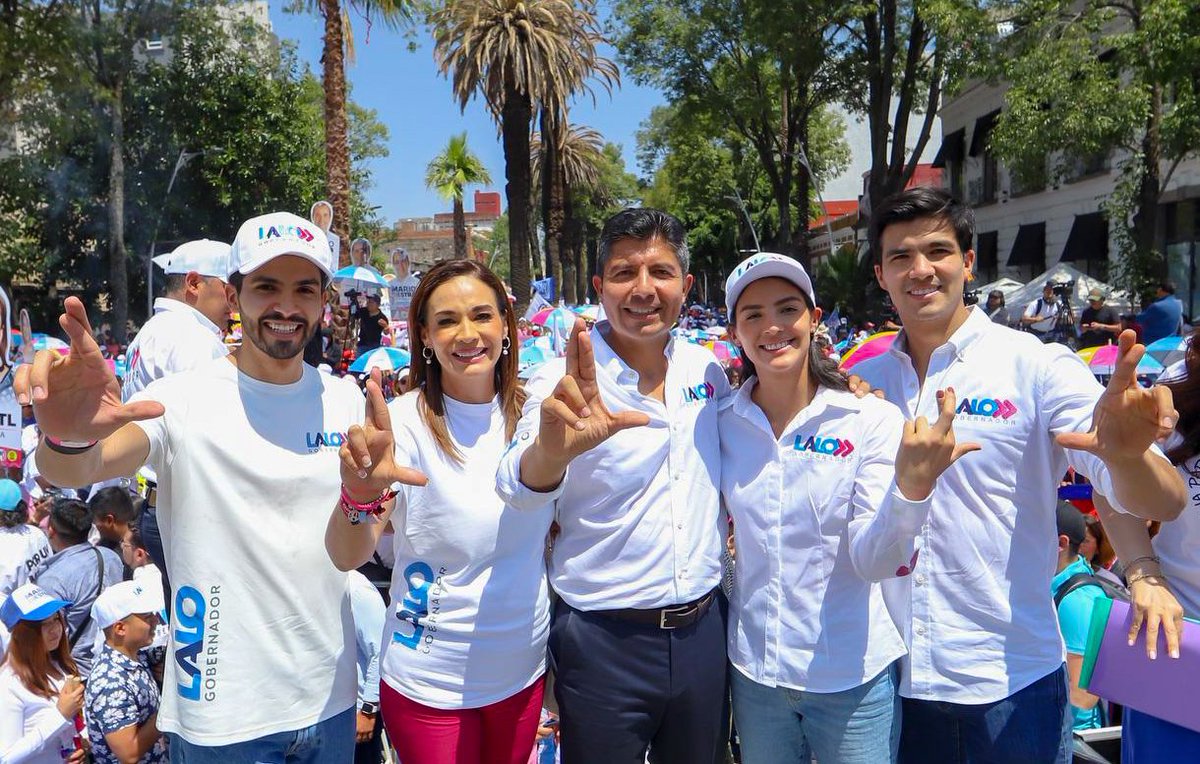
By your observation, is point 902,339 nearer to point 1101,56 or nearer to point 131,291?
point 1101,56

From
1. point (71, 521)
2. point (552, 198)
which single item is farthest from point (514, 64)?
point (71, 521)

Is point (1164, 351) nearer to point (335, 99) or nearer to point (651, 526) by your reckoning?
point (651, 526)

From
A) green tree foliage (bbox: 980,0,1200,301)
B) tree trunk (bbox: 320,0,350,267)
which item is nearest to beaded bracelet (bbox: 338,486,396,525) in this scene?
tree trunk (bbox: 320,0,350,267)

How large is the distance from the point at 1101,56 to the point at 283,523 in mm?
22832

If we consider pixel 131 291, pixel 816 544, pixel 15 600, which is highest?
pixel 131 291

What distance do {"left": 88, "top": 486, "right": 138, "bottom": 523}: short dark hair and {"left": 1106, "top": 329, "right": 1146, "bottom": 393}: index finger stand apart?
5.73 m

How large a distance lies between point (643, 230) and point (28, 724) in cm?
341

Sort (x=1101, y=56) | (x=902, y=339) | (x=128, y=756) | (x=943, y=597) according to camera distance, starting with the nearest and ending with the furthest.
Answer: (x=943, y=597)
(x=902, y=339)
(x=128, y=756)
(x=1101, y=56)

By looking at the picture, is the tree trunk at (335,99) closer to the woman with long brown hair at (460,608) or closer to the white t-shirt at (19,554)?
the white t-shirt at (19,554)

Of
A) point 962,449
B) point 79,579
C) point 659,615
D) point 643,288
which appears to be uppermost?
point 643,288

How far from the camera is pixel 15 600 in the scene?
166 inches

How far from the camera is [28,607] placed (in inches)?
165

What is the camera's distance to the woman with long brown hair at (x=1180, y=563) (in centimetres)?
255

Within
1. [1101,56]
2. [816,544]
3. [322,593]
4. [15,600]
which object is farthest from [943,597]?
[1101,56]
